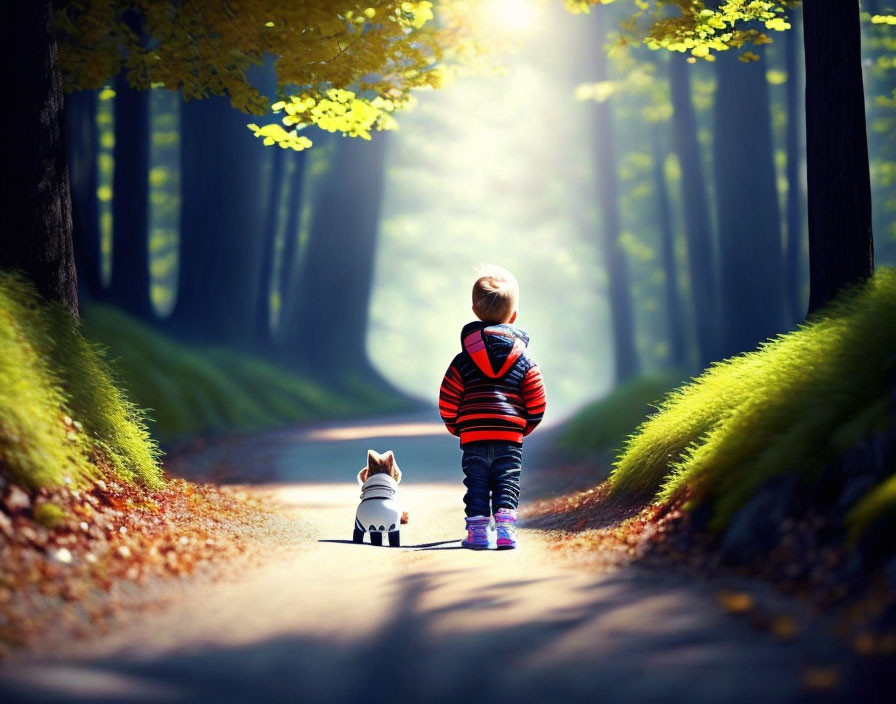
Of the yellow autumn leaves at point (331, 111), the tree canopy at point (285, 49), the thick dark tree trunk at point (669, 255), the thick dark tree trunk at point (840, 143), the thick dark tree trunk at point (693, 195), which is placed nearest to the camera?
the thick dark tree trunk at point (840, 143)

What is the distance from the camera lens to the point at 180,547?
6543 millimetres

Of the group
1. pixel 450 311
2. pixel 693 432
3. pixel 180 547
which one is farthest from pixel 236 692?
pixel 450 311

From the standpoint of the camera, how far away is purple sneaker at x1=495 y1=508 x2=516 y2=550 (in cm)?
729

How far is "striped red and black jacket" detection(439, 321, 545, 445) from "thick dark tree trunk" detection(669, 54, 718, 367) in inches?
556

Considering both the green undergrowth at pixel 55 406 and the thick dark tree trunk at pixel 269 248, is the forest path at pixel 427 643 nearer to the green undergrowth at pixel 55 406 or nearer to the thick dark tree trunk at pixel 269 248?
the green undergrowth at pixel 55 406

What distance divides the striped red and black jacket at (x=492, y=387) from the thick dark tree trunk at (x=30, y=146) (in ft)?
11.6

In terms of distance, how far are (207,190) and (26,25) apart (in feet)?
50.5

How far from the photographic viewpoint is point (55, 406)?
22.4ft

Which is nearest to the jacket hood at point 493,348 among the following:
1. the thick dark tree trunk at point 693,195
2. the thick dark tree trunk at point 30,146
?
the thick dark tree trunk at point 30,146

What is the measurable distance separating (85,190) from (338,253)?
38.6 feet

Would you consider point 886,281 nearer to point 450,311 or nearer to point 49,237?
point 49,237

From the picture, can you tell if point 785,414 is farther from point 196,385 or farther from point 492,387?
point 196,385

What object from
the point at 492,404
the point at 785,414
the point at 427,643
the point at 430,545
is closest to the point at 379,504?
the point at 430,545

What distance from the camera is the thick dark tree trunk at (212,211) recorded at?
75.9 ft
